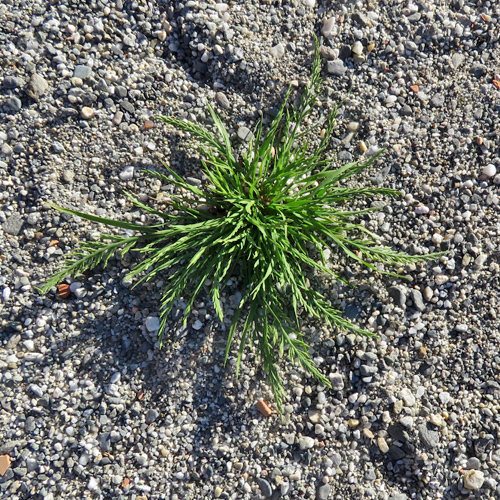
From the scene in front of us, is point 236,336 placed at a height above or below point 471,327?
below

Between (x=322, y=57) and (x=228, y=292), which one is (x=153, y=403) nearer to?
(x=228, y=292)

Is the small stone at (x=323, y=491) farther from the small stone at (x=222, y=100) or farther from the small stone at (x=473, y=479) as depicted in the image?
the small stone at (x=222, y=100)

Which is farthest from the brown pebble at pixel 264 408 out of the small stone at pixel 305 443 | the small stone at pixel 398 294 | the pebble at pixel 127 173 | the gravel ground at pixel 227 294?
the pebble at pixel 127 173

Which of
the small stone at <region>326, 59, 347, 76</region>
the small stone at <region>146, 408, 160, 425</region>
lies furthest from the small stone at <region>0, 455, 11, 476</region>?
the small stone at <region>326, 59, 347, 76</region>

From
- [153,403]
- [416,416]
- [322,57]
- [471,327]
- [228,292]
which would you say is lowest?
[153,403]

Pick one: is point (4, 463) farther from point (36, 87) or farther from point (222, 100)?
point (222, 100)

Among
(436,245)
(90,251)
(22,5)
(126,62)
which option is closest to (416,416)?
(436,245)

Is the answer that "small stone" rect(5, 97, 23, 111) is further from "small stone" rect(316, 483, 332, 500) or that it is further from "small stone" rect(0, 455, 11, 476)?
"small stone" rect(316, 483, 332, 500)
